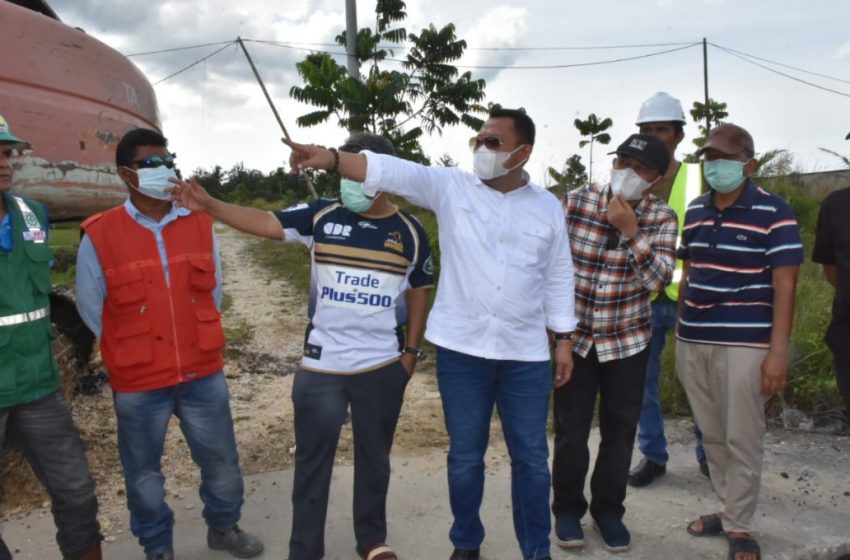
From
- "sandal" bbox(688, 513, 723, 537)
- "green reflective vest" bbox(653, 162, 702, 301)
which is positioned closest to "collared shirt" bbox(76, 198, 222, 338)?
"green reflective vest" bbox(653, 162, 702, 301)

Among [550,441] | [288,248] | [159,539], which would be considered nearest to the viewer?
[159,539]

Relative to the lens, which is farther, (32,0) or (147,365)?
(32,0)

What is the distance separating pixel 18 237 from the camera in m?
2.55

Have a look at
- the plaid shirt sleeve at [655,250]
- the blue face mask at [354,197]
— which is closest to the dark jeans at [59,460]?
the blue face mask at [354,197]

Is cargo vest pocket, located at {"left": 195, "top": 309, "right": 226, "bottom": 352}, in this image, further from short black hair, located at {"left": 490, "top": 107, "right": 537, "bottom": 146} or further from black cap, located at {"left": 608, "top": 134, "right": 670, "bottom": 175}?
black cap, located at {"left": 608, "top": 134, "right": 670, "bottom": 175}

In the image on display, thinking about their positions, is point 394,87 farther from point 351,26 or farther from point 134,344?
point 134,344

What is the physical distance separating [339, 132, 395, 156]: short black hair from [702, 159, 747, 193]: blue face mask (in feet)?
4.59

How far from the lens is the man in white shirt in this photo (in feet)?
8.98

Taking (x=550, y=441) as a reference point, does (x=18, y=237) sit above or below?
above

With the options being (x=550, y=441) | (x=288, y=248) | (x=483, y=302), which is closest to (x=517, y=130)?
(x=483, y=302)

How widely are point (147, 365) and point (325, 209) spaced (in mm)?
919

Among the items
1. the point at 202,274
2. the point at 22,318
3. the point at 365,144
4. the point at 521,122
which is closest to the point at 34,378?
the point at 22,318

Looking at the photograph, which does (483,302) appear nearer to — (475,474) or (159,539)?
(475,474)

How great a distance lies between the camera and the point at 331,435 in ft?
9.31
